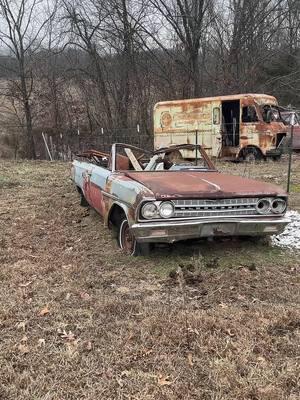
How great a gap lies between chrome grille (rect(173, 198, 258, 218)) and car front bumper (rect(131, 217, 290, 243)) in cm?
8

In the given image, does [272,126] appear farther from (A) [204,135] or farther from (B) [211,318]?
(B) [211,318]

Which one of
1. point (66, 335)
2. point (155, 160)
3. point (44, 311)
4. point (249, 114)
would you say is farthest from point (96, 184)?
point (249, 114)

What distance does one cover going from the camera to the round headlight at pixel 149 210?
4738 millimetres

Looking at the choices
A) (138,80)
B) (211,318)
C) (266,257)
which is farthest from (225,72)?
(211,318)

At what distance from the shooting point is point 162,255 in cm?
527

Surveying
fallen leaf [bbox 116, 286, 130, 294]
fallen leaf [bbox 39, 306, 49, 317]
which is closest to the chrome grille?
fallen leaf [bbox 116, 286, 130, 294]

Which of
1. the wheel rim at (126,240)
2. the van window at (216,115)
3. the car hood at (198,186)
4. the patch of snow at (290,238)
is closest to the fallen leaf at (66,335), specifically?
the car hood at (198,186)

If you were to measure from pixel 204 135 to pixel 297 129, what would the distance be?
15.2 feet

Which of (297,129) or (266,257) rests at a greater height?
(297,129)

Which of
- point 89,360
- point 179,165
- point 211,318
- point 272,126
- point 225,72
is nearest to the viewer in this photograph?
point 89,360

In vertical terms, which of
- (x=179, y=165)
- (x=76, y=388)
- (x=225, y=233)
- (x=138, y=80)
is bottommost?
(x=76, y=388)

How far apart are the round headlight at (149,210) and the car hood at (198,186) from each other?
116 millimetres

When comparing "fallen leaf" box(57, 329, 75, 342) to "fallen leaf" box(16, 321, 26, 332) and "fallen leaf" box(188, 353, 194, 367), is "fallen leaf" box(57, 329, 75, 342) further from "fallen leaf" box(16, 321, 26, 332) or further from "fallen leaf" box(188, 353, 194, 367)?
"fallen leaf" box(188, 353, 194, 367)

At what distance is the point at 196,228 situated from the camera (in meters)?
4.81
